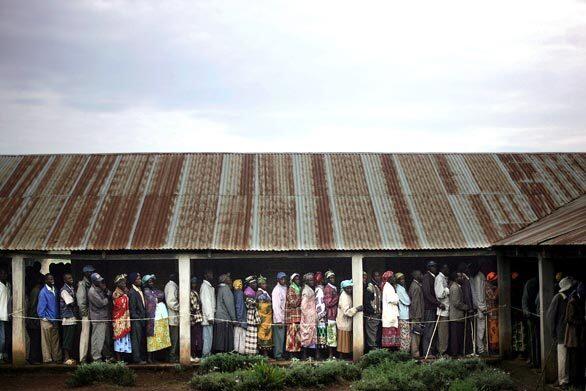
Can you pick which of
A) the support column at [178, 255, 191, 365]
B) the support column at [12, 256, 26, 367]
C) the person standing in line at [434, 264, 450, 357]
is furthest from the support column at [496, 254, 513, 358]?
the support column at [12, 256, 26, 367]

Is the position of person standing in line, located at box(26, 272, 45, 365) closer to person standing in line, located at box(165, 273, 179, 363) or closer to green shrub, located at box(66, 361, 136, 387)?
green shrub, located at box(66, 361, 136, 387)

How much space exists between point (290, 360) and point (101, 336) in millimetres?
4051

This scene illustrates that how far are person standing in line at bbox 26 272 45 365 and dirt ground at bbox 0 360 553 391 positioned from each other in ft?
1.16

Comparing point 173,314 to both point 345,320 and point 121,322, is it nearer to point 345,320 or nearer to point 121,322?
point 121,322

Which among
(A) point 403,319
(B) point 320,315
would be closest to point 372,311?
(A) point 403,319

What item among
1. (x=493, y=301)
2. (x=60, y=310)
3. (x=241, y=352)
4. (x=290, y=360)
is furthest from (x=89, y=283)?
(x=493, y=301)

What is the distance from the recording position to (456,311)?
15477mm

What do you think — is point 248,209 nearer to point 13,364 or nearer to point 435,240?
point 435,240

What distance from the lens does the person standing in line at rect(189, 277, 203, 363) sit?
1526 cm

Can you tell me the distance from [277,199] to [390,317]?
383 cm

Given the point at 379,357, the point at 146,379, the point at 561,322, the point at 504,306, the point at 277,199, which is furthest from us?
the point at 277,199

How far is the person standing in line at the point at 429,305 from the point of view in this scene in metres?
15.5

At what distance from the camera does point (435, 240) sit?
15414mm

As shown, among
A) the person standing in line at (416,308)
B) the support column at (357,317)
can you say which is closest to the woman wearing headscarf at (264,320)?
the support column at (357,317)
